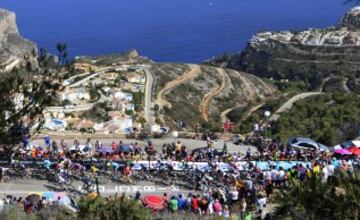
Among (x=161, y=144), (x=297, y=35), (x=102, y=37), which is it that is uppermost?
(x=102, y=37)

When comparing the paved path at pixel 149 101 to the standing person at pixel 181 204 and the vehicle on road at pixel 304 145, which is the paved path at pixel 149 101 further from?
the standing person at pixel 181 204

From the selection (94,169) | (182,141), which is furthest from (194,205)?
(182,141)

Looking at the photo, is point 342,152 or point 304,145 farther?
point 304,145

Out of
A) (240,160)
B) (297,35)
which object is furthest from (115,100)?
(297,35)

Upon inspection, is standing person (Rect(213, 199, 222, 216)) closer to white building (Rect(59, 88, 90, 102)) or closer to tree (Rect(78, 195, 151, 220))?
tree (Rect(78, 195, 151, 220))

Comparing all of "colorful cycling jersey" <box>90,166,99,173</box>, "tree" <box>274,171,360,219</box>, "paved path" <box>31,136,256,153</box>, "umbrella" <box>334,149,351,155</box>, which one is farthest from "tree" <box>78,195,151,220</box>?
"paved path" <box>31,136,256,153</box>

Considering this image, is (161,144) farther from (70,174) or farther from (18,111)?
(18,111)

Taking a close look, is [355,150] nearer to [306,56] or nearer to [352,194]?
[352,194]
